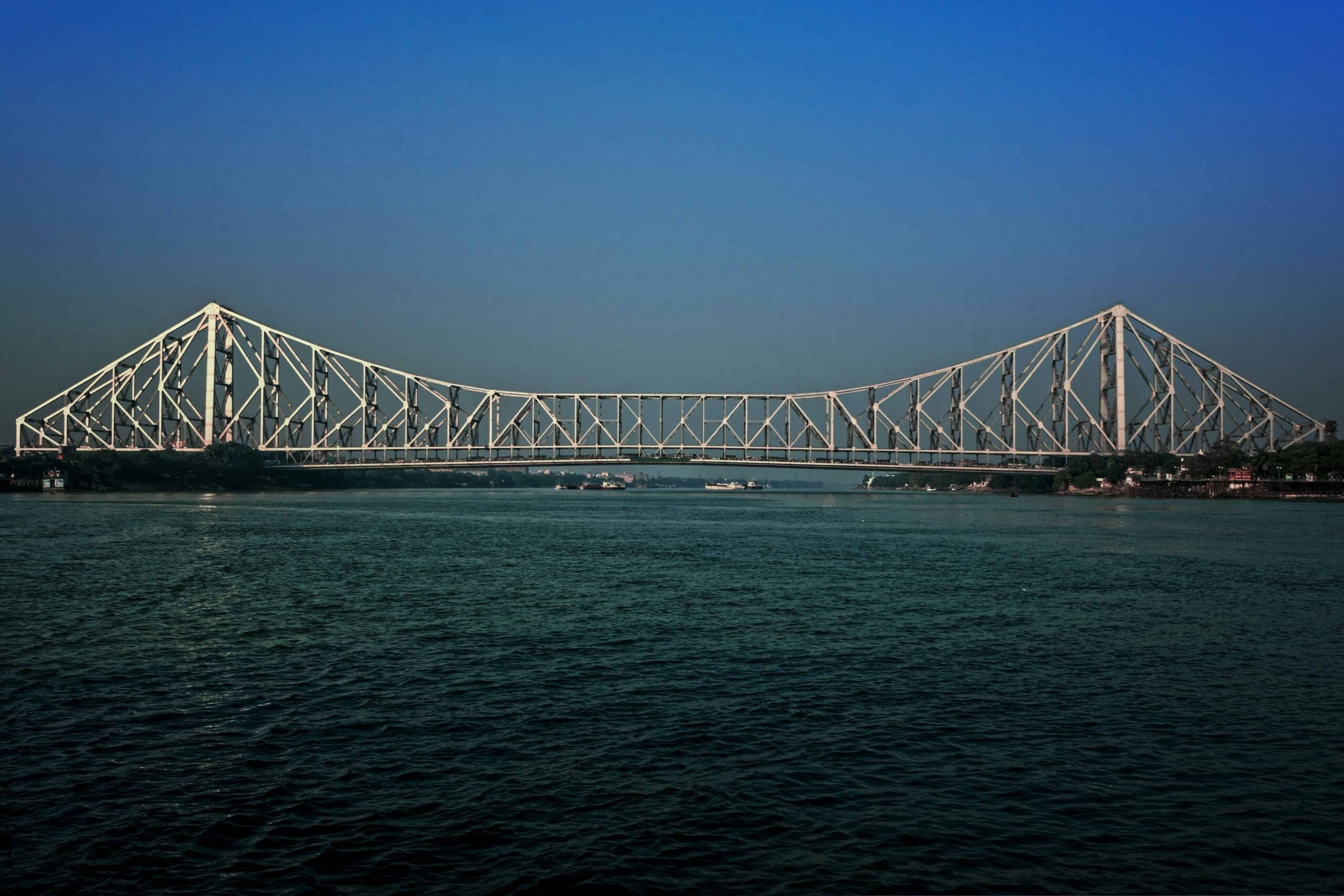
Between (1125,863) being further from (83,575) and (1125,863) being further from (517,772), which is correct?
(83,575)

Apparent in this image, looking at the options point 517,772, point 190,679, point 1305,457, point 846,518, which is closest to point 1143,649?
point 517,772

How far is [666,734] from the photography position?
40.7 feet

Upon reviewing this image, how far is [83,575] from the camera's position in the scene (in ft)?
92.4

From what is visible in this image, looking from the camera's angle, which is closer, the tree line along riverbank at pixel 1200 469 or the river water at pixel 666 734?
the river water at pixel 666 734

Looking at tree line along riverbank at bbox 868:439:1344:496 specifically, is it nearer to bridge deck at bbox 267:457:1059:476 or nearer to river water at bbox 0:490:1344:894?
bridge deck at bbox 267:457:1059:476

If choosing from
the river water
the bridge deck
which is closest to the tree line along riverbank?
the bridge deck

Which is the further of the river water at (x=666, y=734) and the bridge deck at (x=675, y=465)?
the bridge deck at (x=675, y=465)

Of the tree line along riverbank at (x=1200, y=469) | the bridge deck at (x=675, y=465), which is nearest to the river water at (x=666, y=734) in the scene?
the bridge deck at (x=675, y=465)

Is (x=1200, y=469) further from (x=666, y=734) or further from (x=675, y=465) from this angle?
(x=666, y=734)

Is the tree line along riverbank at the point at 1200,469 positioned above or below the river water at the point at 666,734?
above

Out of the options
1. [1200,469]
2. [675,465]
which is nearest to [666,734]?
[675,465]

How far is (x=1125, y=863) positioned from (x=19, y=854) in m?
9.56

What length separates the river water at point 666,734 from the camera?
8.73 metres

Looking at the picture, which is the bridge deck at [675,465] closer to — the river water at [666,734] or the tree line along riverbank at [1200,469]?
the tree line along riverbank at [1200,469]
